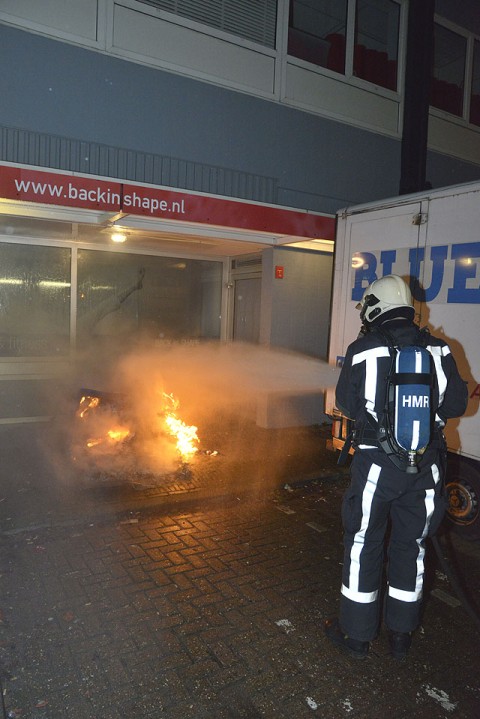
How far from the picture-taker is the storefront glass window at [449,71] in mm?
10859

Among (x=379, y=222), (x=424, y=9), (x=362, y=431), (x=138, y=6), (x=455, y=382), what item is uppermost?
(x=424, y=9)

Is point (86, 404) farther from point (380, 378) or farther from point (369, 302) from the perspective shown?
point (380, 378)

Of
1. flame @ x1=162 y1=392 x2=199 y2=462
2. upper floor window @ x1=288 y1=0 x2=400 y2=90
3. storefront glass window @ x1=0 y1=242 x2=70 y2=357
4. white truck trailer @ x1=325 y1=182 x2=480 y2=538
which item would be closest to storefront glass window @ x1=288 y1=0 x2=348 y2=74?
upper floor window @ x1=288 y1=0 x2=400 y2=90

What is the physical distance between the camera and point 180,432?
7.45 m

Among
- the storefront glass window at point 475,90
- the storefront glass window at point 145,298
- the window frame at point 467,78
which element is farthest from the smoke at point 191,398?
the storefront glass window at point 475,90

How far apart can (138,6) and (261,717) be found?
347 inches

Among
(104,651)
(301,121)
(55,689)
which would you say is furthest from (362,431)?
(301,121)

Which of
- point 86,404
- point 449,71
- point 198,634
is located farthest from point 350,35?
point 198,634

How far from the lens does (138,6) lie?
24.6ft

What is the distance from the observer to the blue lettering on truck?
15.0 ft

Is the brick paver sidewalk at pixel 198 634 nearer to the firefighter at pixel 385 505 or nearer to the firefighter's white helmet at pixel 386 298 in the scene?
the firefighter at pixel 385 505

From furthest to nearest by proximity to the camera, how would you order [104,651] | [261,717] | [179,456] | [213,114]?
[213,114] < [179,456] < [104,651] < [261,717]

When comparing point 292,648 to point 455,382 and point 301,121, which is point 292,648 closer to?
point 455,382

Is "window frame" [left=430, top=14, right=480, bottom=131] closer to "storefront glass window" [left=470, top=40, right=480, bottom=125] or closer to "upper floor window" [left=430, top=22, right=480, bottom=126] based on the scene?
"upper floor window" [left=430, top=22, right=480, bottom=126]
